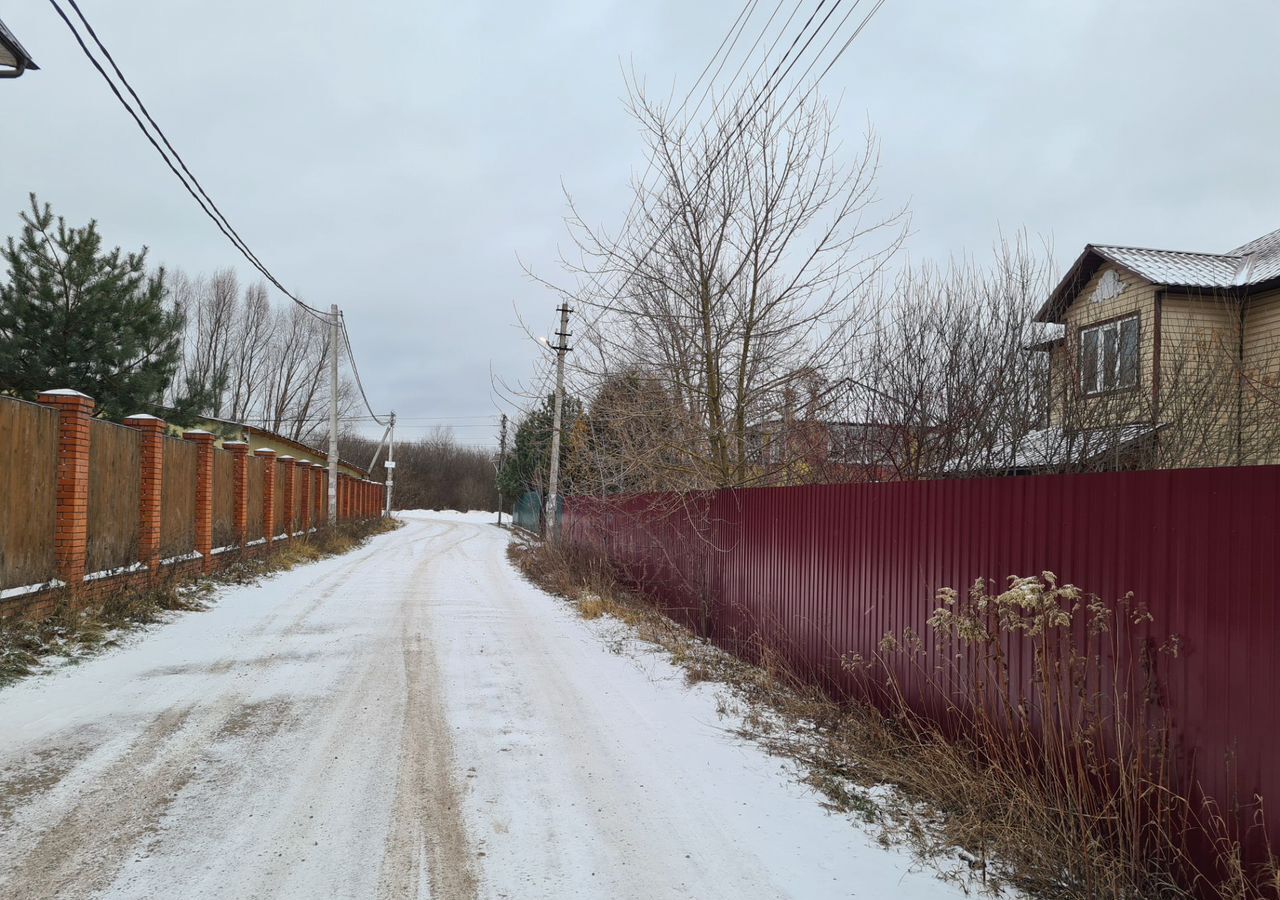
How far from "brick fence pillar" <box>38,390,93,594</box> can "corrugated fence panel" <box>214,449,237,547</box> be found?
200 inches

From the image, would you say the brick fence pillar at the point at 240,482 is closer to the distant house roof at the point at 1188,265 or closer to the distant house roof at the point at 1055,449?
the distant house roof at the point at 1055,449

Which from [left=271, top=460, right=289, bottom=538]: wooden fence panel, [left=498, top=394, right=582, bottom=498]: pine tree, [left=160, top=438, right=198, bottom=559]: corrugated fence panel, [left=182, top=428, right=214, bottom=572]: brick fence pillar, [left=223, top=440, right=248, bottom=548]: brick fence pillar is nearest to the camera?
[left=160, top=438, right=198, bottom=559]: corrugated fence panel

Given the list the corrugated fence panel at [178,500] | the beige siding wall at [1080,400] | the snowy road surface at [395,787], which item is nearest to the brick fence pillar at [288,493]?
the corrugated fence panel at [178,500]

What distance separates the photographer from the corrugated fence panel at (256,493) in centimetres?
1575

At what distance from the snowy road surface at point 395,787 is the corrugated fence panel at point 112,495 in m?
2.22

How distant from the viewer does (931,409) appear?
27.8 feet

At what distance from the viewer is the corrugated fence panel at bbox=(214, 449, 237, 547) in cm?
1356

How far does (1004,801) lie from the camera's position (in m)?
3.74

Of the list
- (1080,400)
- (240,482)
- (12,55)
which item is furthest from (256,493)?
(1080,400)

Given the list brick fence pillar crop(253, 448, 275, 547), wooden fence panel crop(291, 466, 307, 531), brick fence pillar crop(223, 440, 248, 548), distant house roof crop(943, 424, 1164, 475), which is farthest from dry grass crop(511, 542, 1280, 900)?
wooden fence panel crop(291, 466, 307, 531)

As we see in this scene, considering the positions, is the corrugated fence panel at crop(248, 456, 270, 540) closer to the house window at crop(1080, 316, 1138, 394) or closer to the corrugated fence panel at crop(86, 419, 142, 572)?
the corrugated fence panel at crop(86, 419, 142, 572)

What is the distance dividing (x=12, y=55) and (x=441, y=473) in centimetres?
7244

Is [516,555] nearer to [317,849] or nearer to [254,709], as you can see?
[254,709]

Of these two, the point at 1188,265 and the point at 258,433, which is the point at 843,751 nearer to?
the point at 1188,265
